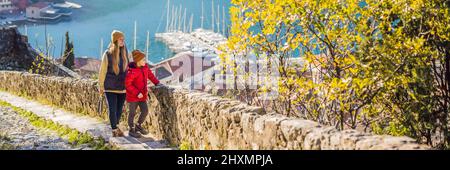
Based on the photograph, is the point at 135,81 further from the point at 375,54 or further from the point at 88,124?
the point at 375,54

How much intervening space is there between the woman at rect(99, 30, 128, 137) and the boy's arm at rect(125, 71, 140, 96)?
54 millimetres

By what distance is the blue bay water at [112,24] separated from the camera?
339 feet

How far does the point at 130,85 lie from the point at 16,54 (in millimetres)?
19013

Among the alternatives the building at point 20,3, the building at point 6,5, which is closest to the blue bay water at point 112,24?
the building at point 6,5

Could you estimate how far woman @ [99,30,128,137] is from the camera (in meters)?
8.05

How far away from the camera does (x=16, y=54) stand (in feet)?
84.4

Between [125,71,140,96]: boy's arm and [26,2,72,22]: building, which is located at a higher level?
[26,2,72,22]: building

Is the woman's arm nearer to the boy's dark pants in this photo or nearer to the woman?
the woman

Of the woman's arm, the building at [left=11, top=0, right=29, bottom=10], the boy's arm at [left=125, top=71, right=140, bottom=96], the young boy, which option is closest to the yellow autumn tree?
the young boy

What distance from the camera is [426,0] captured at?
7621mm

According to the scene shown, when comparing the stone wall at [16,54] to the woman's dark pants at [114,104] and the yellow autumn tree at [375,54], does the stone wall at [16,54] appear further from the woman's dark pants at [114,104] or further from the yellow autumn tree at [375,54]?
the yellow autumn tree at [375,54]

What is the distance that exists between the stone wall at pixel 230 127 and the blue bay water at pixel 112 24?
280 feet

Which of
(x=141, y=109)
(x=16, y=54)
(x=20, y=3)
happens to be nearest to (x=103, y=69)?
(x=141, y=109)
